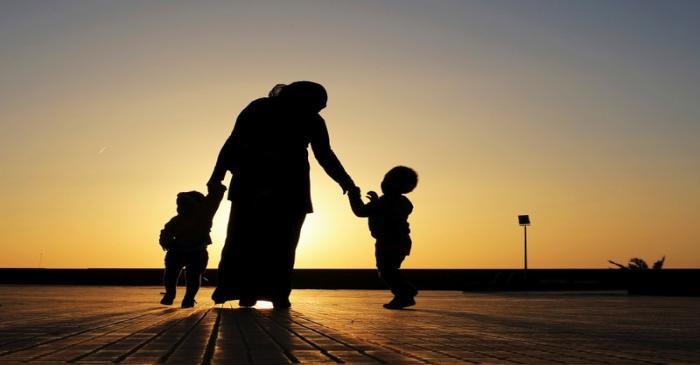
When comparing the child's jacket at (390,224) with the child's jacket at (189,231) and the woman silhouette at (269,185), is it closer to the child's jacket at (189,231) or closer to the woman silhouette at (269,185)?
the woman silhouette at (269,185)

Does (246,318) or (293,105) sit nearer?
(246,318)

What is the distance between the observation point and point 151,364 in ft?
14.2

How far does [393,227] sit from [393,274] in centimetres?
56

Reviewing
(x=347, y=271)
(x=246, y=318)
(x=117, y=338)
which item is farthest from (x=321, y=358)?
(x=347, y=271)

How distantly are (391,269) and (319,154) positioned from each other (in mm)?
1683

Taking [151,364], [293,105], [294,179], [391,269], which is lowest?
[151,364]

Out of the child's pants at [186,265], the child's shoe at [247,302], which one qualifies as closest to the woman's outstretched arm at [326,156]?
the child's shoe at [247,302]

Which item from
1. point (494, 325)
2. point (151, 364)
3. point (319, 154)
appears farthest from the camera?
point (319, 154)

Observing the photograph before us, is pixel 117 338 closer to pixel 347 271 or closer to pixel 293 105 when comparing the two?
pixel 293 105

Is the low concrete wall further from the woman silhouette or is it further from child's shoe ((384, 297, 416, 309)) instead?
the woman silhouette

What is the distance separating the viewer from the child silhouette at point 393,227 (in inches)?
462

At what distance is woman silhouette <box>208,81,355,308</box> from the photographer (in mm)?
10375

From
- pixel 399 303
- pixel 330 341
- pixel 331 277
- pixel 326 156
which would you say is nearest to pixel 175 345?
pixel 330 341

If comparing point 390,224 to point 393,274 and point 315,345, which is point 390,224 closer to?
point 393,274
